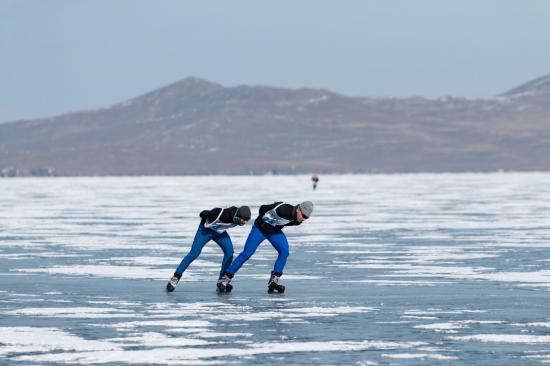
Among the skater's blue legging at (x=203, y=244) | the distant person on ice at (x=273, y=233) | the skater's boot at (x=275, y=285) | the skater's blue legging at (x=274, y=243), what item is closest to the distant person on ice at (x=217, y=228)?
the skater's blue legging at (x=203, y=244)

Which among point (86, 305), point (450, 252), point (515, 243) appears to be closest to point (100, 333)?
point (86, 305)

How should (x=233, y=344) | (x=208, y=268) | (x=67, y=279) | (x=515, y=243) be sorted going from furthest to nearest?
(x=515, y=243) < (x=208, y=268) < (x=67, y=279) < (x=233, y=344)

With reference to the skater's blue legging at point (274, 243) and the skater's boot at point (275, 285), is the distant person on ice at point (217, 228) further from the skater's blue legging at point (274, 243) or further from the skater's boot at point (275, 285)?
the skater's boot at point (275, 285)

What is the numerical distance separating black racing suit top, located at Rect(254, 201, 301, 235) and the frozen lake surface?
868 millimetres

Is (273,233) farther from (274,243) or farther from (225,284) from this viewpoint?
(225,284)

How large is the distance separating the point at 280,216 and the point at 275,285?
0.95 meters

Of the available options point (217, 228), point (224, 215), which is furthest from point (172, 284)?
point (224, 215)

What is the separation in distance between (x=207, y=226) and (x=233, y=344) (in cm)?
548

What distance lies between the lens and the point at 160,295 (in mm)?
18328

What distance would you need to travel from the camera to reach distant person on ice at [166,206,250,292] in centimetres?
1828

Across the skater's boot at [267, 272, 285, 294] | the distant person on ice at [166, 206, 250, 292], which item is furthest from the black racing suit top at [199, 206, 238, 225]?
the skater's boot at [267, 272, 285, 294]

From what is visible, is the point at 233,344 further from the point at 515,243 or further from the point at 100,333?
the point at 515,243

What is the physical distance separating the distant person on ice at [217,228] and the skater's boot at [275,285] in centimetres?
58

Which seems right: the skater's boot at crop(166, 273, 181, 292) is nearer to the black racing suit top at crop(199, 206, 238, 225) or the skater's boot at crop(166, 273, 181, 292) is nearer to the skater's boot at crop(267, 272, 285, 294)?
the black racing suit top at crop(199, 206, 238, 225)
